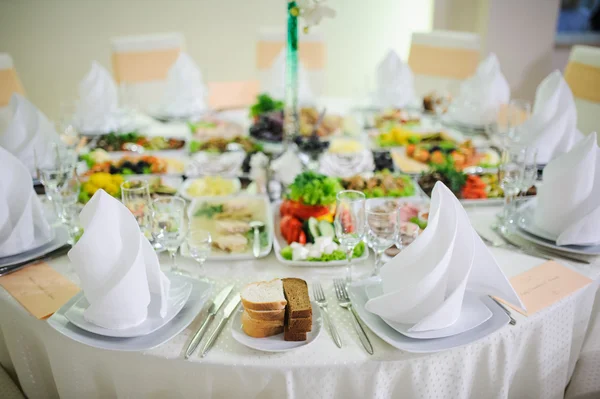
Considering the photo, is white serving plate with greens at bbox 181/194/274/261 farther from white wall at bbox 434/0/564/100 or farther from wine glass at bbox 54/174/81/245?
white wall at bbox 434/0/564/100

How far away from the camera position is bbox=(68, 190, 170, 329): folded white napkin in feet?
4.00

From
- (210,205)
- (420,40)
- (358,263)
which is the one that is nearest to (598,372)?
(358,263)

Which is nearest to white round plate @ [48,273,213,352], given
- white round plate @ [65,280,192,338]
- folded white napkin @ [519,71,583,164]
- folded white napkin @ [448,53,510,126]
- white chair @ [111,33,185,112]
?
white round plate @ [65,280,192,338]

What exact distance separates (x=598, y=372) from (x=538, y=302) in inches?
19.6

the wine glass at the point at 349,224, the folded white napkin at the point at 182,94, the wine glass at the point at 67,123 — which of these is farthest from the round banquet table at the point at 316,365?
the folded white napkin at the point at 182,94

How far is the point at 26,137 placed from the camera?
224cm

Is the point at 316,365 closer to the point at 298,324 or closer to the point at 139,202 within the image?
the point at 298,324

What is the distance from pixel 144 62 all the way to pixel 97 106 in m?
0.78

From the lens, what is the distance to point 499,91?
2723mm

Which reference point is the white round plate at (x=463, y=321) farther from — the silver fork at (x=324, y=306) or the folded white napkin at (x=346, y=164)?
the folded white napkin at (x=346, y=164)

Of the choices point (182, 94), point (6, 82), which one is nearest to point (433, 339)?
point (182, 94)

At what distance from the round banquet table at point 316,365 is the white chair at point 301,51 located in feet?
7.97

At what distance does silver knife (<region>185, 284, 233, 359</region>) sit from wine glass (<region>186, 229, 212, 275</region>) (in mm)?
119

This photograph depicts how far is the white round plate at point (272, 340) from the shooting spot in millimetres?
1176
